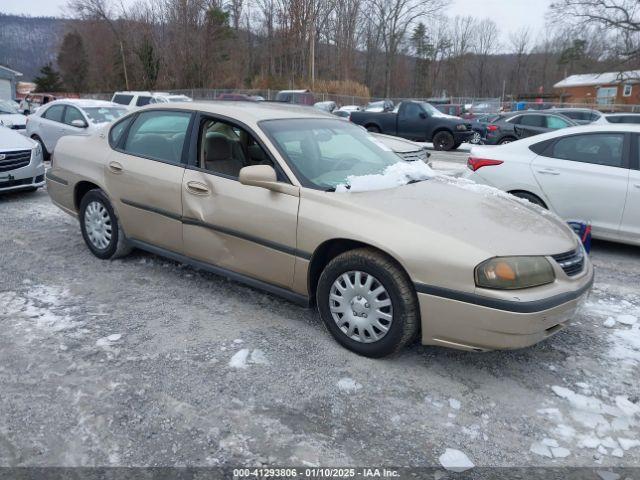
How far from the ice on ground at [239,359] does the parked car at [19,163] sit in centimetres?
626

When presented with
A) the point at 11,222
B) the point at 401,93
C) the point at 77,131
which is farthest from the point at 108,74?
the point at 11,222

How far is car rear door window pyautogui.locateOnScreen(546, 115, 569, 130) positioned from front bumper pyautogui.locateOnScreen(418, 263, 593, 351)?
45.1ft

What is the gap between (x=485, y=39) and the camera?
265ft

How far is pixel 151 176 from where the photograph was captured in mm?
4492

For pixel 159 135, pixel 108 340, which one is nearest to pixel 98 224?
pixel 159 135

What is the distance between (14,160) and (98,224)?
3.86 metres

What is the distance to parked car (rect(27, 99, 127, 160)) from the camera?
37.9ft

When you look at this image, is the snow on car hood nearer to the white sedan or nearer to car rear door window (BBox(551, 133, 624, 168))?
the white sedan

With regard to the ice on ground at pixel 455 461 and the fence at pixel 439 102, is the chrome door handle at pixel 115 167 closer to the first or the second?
the ice on ground at pixel 455 461

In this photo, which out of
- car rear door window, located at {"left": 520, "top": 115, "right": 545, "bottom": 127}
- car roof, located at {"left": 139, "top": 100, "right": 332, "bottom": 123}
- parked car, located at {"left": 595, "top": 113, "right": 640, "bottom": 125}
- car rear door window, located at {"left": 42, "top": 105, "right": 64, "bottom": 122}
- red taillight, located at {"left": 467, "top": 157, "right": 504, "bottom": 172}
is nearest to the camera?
car roof, located at {"left": 139, "top": 100, "right": 332, "bottom": 123}

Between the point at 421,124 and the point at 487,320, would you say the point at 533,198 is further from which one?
the point at 421,124

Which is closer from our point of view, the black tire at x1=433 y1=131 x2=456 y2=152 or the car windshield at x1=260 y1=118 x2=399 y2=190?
the car windshield at x1=260 y1=118 x2=399 y2=190

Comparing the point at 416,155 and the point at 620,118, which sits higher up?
the point at 620,118

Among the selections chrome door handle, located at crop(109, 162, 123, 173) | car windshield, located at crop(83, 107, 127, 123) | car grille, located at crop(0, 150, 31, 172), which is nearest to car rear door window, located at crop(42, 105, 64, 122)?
car windshield, located at crop(83, 107, 127, 123)
